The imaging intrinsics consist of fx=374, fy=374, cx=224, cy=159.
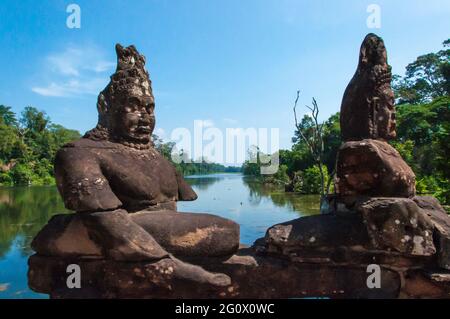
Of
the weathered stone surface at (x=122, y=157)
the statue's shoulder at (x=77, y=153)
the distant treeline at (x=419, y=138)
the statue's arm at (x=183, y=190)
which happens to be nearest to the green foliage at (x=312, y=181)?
the distant treeline at (x=419, y=138)

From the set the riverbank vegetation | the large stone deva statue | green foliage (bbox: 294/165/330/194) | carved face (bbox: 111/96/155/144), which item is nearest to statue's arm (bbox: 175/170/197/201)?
the large stone deva statue

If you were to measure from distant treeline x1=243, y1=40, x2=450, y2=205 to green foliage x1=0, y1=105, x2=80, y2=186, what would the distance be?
80.2 ft

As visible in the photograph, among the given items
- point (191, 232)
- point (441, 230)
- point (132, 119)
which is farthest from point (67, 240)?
point (441, 230)

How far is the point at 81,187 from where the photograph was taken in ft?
8.60

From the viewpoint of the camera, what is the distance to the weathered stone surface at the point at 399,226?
2785mm

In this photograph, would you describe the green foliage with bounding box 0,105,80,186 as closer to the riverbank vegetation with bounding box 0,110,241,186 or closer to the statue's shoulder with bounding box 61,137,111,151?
the riverbank vegetation with bounding box 0,110,241,186

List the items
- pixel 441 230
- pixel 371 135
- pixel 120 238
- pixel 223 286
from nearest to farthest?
pixel 120 238 → pixel 223 286 → pixel 441 230 → pixel 371 135

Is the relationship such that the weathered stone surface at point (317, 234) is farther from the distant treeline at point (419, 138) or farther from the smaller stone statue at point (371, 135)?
the distant treeline at point (419, 138)

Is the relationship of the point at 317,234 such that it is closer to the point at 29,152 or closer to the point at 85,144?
the point at 85,144

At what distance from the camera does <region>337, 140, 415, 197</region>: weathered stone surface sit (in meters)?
2.90

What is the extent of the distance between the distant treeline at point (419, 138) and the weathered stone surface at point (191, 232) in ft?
37.3

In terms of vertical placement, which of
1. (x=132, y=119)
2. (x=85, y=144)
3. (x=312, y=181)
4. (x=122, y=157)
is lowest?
(x=312, y=181)

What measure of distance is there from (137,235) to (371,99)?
7.19ft

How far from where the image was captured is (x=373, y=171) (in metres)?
2.94
